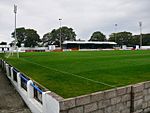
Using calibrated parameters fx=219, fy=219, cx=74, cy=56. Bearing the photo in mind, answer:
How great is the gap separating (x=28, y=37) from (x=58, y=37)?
16.9 meters

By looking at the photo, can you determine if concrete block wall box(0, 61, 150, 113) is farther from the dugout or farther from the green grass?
the dugout

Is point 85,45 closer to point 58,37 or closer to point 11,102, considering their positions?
point 58,37

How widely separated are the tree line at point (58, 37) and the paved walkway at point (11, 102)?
334 ft

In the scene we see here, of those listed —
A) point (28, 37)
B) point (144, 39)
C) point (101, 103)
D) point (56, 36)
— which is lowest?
point (101, 103)

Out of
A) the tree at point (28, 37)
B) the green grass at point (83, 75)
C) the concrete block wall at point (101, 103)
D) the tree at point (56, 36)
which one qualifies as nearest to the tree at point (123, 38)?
the tree at point (56, 36)

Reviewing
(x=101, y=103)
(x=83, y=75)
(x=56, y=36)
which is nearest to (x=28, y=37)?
(x=56, y=36)

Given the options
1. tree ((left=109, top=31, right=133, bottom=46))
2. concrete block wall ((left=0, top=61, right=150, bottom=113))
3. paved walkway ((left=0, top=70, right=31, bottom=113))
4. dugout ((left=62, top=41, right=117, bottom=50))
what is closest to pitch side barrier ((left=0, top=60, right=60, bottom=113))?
concrete block wall ((left=0, top=61, right=150, bottom=113))

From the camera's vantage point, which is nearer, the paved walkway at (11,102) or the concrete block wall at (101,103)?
the concrete block wall at (101,103)

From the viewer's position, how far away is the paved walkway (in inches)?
311

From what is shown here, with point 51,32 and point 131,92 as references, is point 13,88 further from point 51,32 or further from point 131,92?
point 51,32

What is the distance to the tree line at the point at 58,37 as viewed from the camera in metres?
112

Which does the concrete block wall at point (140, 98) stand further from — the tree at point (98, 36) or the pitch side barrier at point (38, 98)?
the tree at point (98, 36)

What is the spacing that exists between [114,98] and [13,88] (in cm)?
629

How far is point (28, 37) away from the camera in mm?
110500
